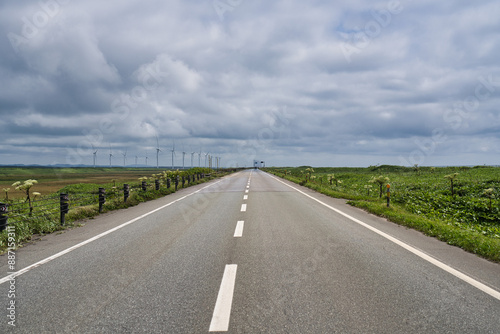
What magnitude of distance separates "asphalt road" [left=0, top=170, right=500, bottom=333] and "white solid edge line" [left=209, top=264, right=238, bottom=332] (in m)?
0.01

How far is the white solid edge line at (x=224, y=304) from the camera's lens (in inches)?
121

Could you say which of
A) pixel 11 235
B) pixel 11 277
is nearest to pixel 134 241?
pixel 11 277

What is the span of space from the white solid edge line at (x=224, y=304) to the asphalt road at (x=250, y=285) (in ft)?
0.04

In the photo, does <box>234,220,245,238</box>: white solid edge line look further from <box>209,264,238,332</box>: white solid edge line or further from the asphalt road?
<box>209,264,238,332</box>: white solid edge line

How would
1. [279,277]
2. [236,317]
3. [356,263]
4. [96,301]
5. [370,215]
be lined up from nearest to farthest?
1. [236,317]
2. [96,301]
3. [279,277]
4. [356,263]
5. [370,215]

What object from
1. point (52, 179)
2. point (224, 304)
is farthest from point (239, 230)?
point (52, 179)

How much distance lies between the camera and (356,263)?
5121 millimetres

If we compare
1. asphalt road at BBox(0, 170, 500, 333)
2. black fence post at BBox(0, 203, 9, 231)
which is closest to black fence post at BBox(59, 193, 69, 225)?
black fence post at BBox(0, 203, 9, 231)

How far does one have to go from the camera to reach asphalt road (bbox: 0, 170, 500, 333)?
317 cm

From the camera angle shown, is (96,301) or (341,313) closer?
(341,313)

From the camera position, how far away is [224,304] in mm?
3541

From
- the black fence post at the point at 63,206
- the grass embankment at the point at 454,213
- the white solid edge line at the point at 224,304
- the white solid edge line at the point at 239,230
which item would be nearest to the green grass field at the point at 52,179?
the black fence post at the point at 63,206

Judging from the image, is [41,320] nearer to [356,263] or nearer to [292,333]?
[292,333]

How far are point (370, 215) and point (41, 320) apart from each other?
10191 mm
